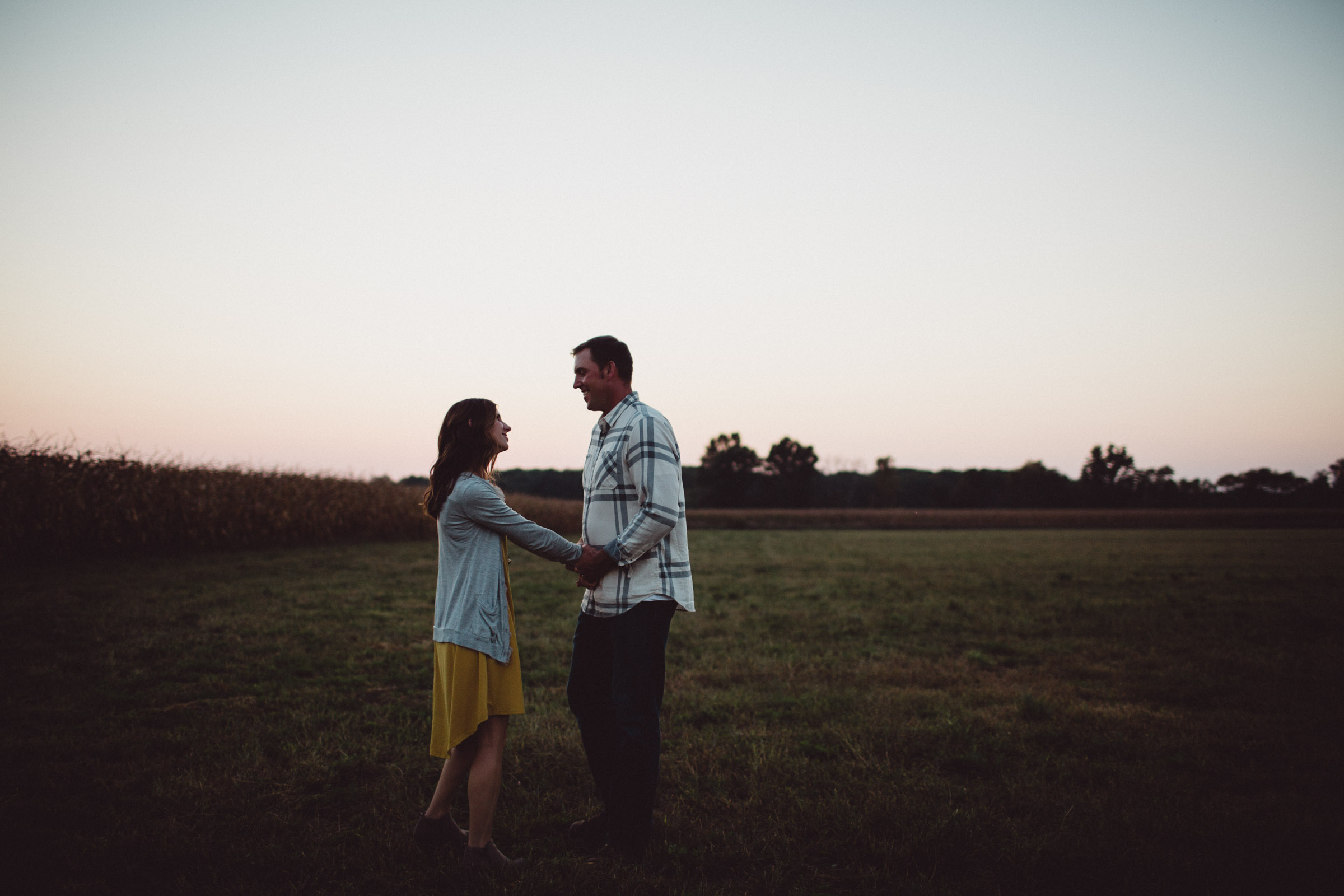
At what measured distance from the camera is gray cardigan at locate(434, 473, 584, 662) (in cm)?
289

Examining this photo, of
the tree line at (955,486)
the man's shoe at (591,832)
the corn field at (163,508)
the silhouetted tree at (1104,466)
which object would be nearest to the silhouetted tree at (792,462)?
the tree line at (955,486)

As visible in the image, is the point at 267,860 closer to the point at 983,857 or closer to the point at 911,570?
the point at 983,857

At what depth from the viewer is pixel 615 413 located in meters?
3.19

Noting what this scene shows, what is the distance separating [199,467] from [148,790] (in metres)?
15.1

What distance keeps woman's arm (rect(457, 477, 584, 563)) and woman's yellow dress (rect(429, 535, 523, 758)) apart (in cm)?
14

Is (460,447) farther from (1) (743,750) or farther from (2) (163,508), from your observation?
(2) (163,508)

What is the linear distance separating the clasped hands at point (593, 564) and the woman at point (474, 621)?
4 cm

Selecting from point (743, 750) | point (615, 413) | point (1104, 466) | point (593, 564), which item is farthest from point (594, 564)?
point (1104, 466)

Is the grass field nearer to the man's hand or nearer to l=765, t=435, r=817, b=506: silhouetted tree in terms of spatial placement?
the man's hand

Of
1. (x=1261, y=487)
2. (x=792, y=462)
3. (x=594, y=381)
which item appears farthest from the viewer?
(x=792, y=462)

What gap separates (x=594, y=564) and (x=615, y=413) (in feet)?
2.36

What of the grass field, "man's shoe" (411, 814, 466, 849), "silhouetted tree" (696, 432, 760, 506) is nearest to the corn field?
the grass field

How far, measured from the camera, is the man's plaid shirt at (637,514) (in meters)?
2.91

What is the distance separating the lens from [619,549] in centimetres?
290
